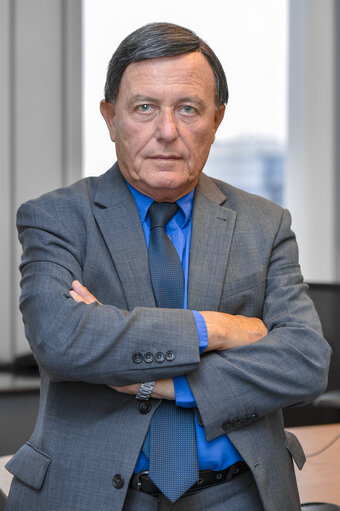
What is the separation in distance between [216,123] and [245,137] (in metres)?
3.07

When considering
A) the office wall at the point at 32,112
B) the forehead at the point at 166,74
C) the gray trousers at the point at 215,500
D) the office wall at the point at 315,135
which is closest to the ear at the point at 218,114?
the forehead at the point at 166,74

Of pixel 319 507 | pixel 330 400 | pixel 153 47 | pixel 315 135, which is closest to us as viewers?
pixel 153 47

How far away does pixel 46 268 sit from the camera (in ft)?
4.84

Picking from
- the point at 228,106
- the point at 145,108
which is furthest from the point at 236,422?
the point at 228,106

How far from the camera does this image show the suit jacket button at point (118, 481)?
1.37 m

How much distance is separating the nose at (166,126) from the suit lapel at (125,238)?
18 cm

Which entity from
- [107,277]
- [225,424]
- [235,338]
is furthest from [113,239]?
[225,424]

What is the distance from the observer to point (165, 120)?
4.85 feet

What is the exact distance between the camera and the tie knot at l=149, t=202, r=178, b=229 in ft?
5.14

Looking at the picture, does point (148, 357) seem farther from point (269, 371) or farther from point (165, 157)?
point (165, 157)

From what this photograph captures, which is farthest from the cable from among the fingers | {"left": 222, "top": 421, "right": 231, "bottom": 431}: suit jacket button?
the fingers

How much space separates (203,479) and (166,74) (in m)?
0.84

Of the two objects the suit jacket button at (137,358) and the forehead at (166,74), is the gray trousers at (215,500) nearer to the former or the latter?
the suit jacket button at (137,358)

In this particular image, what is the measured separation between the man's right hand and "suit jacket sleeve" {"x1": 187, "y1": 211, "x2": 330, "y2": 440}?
0.07ft
